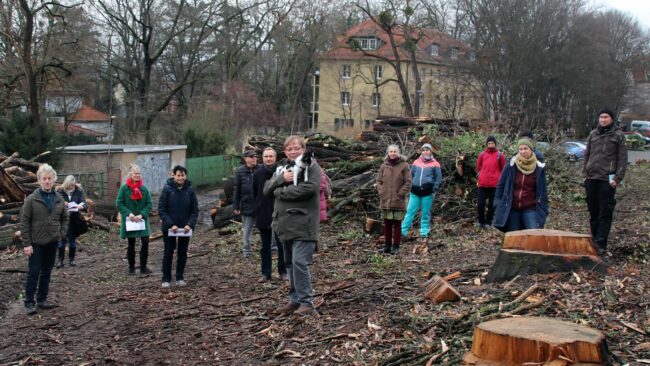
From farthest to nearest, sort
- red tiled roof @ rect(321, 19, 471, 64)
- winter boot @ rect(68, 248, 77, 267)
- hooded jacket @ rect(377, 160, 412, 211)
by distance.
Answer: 1. red tiled roof @ rect(321, 19, 471, 64)
2. winter boot @ rect(68, 248, 77, 267)
3. hooded jacket @ rect(377, 160, 412, 211)

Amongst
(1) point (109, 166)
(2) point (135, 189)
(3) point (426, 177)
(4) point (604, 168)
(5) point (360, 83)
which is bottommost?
(1) point (109, 166)

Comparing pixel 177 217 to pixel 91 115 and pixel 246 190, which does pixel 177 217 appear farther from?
pixel 91 115

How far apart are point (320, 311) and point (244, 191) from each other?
16.9ft

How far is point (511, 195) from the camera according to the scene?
8.78 metres

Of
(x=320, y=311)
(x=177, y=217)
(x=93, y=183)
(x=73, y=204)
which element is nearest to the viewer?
(x=320, y=311)

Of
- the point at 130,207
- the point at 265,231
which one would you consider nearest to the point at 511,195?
the point at 265,231

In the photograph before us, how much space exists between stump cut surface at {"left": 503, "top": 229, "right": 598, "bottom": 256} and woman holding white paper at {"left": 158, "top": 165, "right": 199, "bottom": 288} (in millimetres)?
4701

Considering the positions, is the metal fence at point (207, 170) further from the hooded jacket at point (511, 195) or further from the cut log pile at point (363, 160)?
the hooded jacket at point (511, 195)

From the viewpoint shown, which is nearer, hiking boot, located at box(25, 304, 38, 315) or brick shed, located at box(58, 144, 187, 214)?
hiking boot, located at box(25, 304, 38, 315)

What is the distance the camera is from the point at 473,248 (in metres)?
10.9

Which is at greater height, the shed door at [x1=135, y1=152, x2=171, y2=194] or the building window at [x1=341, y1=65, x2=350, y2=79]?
the building window at [x1=341, y1=65, x2=350, y2=79]

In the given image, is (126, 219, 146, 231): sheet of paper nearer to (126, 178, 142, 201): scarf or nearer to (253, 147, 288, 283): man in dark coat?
(126, 178, 142, 201): scarf

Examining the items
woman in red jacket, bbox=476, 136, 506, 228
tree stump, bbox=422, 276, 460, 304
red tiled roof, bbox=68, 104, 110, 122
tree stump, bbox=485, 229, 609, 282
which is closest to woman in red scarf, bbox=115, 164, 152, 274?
tree stump, bbox=422, 276, 460, 304

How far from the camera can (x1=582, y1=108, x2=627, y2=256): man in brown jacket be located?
8.98m
